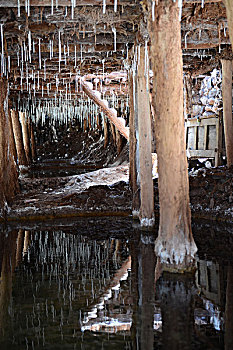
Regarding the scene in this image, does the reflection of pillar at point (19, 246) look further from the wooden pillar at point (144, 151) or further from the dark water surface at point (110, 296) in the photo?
the wooden pillar at point (144, 151)

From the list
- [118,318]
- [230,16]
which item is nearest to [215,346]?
[118,318]

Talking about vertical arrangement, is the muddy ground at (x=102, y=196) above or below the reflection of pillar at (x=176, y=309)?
above

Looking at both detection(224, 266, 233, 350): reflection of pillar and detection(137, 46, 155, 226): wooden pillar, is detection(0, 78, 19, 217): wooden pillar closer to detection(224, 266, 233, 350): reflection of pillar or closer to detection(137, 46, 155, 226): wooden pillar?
detection(137, 46, 155, 226): wooden pillar

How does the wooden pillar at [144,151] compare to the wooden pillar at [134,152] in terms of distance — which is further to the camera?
the wooden pillar at [134,152]

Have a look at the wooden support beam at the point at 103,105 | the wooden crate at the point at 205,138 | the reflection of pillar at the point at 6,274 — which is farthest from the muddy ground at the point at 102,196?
the reflection of pillar at the point at 6,274

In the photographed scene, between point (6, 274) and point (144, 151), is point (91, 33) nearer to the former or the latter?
point (144, 151)

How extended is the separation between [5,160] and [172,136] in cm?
680

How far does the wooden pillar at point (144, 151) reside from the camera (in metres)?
9.04

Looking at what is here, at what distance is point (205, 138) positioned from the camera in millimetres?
13406

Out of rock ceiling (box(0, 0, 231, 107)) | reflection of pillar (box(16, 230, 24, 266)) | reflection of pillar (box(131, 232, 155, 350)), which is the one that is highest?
rock ceiling (box(0, 0, 231, 107))

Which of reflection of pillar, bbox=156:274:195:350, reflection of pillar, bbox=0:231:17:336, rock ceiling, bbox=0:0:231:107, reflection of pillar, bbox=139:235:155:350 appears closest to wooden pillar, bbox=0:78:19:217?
rock ceiling, bbox=0:0:231:107

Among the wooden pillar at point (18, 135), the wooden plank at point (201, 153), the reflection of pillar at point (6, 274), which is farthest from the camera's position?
the wooden pillar at point (18, 135)

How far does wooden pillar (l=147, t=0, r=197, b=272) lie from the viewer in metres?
5.96

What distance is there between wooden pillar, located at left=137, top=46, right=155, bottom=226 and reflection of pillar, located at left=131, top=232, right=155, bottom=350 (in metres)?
1.30
